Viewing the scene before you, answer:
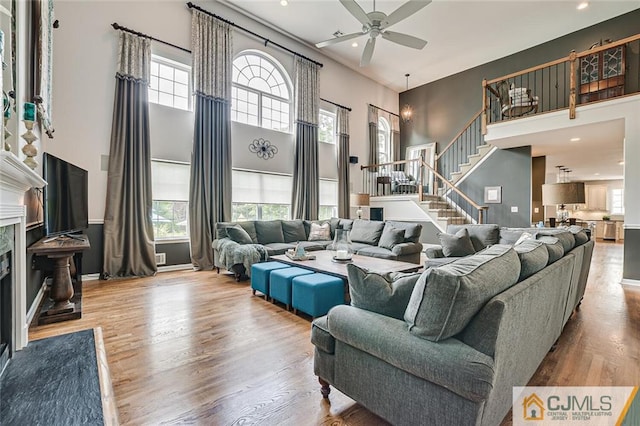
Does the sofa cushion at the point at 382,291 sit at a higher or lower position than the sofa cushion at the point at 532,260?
lower

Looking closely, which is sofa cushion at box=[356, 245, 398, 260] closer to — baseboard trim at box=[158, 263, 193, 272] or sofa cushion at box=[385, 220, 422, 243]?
sofa cushion at box=[385, 220, 422, 243]

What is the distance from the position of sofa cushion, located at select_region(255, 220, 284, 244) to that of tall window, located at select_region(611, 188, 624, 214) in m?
14.8

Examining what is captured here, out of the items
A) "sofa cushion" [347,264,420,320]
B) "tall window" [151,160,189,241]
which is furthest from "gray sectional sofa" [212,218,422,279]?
"sofa cushion" [347,264,420,320]

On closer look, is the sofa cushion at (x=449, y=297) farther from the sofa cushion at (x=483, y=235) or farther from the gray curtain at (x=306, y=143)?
the gray curtain at (x=306, y=143)

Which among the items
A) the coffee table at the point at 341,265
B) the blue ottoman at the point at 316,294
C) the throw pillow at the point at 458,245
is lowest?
the blue ottoman at the point at 316,294

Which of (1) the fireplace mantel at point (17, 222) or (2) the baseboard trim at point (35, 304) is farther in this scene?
(2) the baseboard trim at point (35, 304)

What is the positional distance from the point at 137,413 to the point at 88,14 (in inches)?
219

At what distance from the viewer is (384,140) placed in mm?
9656

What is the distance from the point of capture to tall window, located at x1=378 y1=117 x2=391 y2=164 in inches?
376

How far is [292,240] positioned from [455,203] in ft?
15.5

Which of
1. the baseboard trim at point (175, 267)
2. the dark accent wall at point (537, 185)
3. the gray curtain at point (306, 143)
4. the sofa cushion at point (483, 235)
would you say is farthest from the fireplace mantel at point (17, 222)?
the dark accent wall at point (537, 185)

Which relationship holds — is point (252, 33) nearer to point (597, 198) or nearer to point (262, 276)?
point (262, 276)

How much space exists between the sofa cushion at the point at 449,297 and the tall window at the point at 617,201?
16184mm

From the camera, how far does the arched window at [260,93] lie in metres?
6.22
